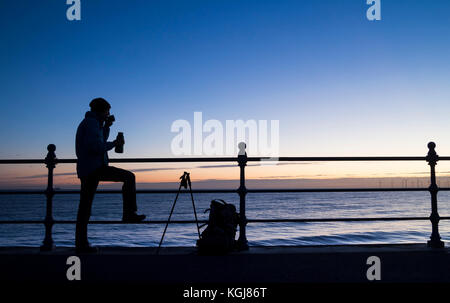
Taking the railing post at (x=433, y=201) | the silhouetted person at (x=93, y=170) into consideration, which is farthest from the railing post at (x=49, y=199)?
the railing post at (x=433, y=201)

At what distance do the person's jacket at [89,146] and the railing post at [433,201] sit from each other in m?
4.02

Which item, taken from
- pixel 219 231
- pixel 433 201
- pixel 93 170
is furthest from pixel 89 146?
pixel 433 201

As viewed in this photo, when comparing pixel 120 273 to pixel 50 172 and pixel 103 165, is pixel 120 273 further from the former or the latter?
pixel 50 172

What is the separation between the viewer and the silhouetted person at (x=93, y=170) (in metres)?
4.42

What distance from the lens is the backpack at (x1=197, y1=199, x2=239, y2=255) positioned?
4289 millimetres

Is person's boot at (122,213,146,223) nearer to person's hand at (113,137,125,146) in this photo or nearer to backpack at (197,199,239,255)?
backpack at (197,199,239,255)

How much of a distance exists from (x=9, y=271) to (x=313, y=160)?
3.60 metres

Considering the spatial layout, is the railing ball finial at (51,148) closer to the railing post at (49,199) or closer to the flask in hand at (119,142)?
the railing post at (49,199)

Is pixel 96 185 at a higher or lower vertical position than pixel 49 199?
higher

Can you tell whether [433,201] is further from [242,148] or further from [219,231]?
[219,231]

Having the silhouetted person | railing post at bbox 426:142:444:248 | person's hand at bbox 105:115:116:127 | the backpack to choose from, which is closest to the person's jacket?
the silhouetted person

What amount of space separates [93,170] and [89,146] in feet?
0.93

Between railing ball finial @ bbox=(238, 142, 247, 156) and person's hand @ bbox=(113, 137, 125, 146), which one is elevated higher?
person's hand @ bbox=(113, 137, 125, 146)

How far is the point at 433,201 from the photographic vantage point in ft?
16.1
